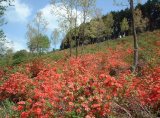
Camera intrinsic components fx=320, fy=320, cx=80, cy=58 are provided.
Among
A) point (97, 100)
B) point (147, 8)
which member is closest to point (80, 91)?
point (97, 100)

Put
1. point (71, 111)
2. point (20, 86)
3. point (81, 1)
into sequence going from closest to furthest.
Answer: point (71, 111)
point (20, 86)
point (81, 1)

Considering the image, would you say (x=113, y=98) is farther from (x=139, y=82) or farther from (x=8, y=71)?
(x=8, y=71)

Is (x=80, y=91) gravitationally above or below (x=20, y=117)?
above

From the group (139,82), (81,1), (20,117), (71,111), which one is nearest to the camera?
(71,111)

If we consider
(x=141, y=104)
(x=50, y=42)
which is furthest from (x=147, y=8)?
(x=141, y=104)

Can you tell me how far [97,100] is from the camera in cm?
819

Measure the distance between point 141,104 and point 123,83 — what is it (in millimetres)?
1203

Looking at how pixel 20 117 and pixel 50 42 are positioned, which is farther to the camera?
pixel 50 42

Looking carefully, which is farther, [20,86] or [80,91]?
[20,86]

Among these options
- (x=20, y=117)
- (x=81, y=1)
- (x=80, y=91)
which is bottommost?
(x=20, y=117)

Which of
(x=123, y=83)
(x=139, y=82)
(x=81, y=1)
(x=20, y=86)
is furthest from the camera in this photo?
(x=81, y=1)

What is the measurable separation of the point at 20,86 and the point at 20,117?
5.28 metres

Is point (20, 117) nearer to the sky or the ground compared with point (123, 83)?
nearer to the ground

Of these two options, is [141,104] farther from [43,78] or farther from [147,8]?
[147,8]
